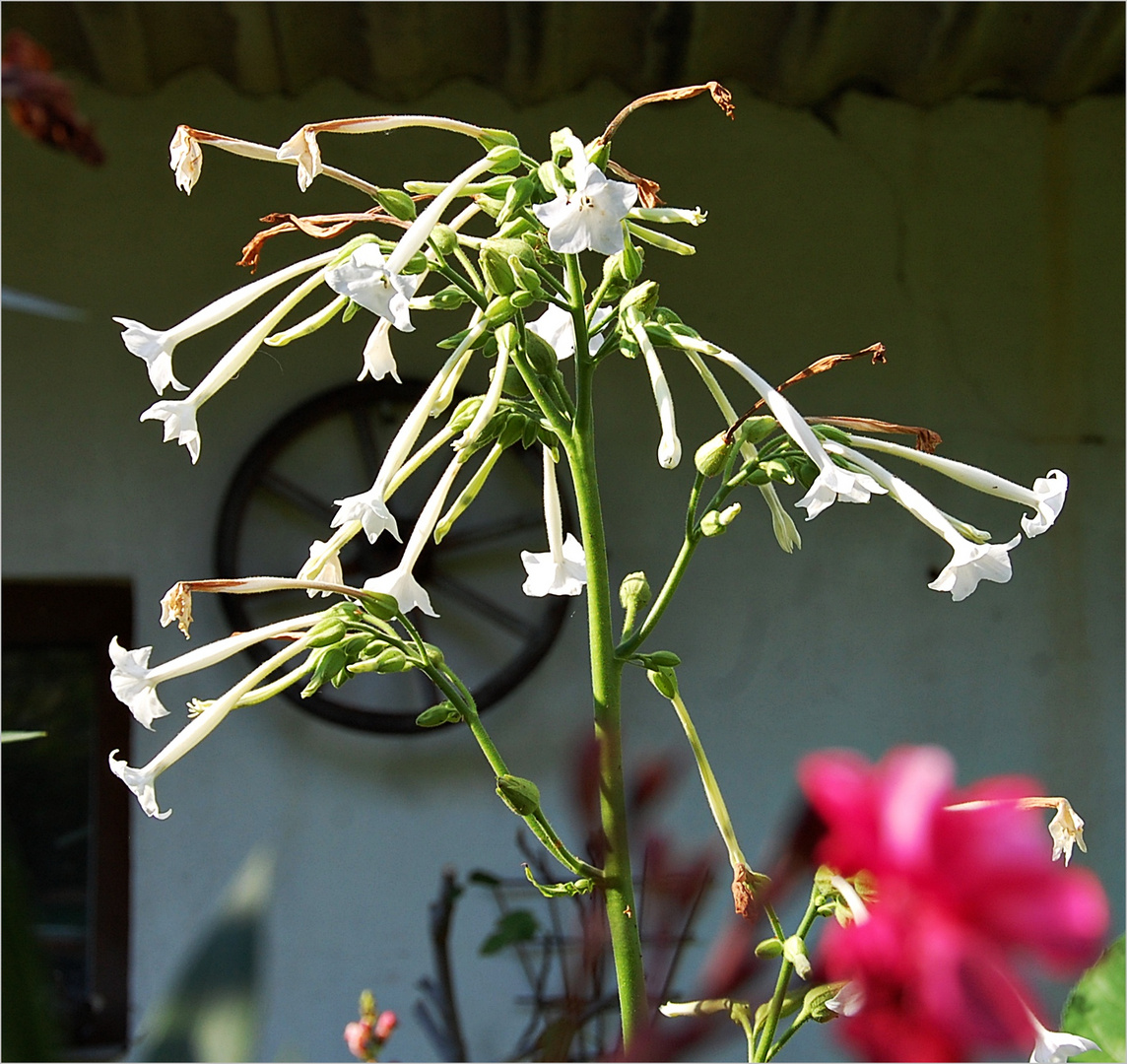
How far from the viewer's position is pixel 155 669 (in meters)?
0.43

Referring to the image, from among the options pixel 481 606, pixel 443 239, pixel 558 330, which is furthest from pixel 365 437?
pixel 443 239

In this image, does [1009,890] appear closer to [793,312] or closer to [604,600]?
[604,600]

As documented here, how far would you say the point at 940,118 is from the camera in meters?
1.80

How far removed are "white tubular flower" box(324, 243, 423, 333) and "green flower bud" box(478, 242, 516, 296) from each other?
0.03m

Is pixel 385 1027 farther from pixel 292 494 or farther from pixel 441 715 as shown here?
pixel 292 494

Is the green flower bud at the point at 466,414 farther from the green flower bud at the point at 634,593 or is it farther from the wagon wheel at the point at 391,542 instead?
the wagon wheel at the point at 391,542

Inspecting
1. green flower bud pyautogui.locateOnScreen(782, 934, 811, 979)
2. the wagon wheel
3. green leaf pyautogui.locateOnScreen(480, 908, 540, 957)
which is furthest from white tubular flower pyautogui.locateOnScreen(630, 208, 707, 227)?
green leaf pyautogui.locateOnScreen(480, 908, 540, 957)

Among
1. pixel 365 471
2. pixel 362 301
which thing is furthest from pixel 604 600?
pixel 365 471

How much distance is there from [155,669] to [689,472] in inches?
55.3

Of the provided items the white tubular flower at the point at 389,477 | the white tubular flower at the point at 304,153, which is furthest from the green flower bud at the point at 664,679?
the white tubular flower at the point at 304,153

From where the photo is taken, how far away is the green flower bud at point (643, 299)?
40 cm

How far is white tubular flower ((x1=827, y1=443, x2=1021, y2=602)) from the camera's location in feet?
1.33

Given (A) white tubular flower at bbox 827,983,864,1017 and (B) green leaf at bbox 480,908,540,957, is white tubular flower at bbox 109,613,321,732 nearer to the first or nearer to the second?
(A) white tubular flower at bbox 827,983,864,1017

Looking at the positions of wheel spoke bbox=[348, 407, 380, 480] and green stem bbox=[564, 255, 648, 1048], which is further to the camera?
wheel spoke bbox=[348, 407, 380, 480]
